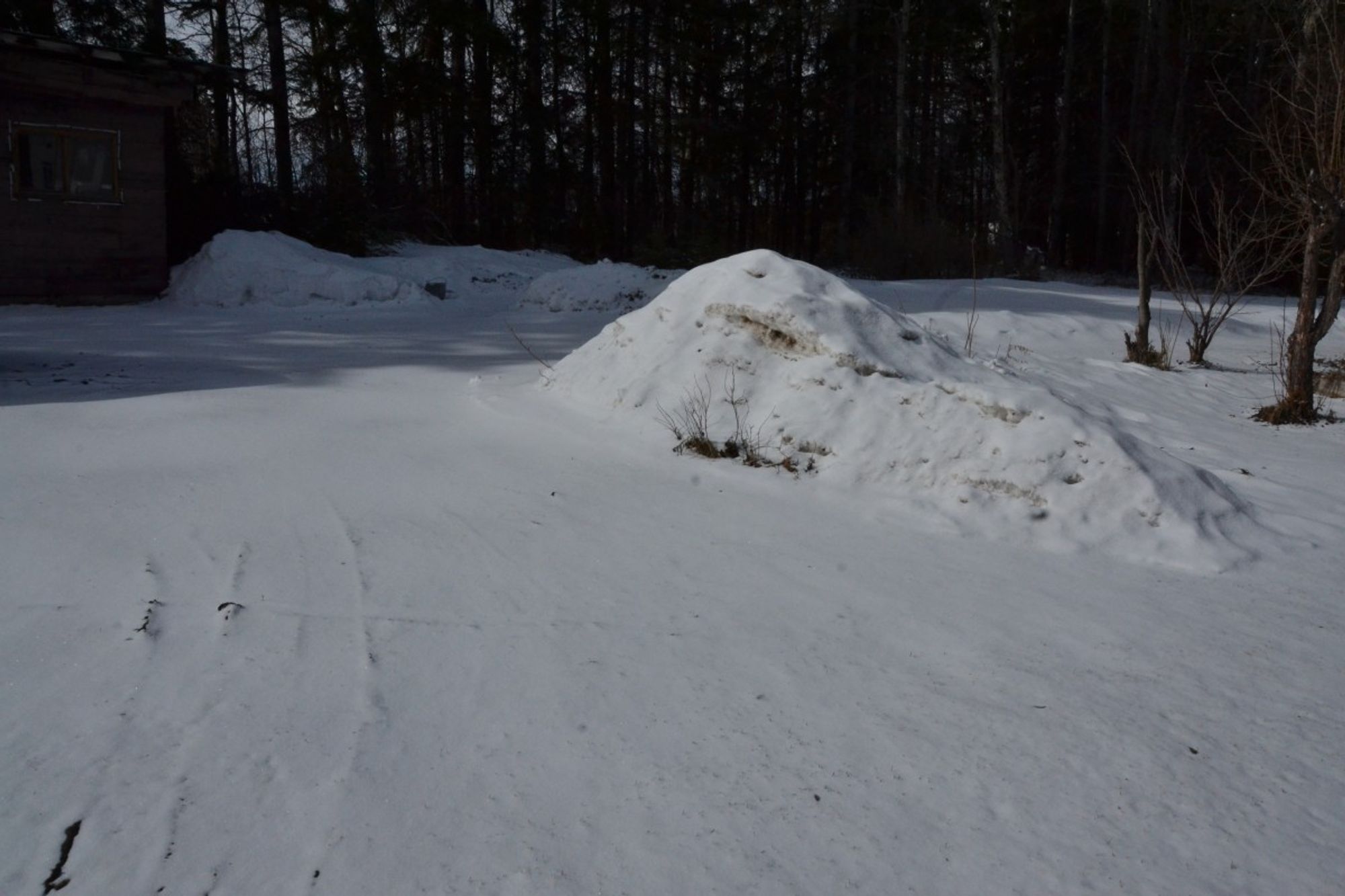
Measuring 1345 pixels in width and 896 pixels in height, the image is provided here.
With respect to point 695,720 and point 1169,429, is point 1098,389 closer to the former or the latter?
point 1169,429

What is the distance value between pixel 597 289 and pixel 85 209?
6663 millimetres

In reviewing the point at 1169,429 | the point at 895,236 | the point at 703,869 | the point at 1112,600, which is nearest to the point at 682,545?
the point at 1112,600

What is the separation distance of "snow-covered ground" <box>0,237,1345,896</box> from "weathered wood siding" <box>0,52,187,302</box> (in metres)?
8.64

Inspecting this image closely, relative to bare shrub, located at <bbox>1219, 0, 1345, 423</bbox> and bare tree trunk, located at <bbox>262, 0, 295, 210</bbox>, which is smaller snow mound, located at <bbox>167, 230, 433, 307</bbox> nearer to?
bare tree trunk, located at <bbox>262, 0, 295, 210</bbox>

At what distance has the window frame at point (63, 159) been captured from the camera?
11508 mm

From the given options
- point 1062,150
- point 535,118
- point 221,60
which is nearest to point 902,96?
point 1062,150

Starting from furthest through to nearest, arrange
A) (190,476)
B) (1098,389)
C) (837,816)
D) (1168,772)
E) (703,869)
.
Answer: (1098,389) → (190,476) → (1168,772) → (837,816) → (703,869)

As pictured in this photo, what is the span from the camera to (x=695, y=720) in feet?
7.32

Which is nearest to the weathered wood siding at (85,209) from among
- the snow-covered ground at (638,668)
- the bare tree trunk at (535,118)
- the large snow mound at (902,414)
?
the snow-covered ground at (638,668)

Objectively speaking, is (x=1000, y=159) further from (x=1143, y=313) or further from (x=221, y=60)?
(x=221, y=60)

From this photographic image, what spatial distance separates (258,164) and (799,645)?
2696cm

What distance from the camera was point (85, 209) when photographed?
12047mm

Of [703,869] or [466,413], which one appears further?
[466,413]

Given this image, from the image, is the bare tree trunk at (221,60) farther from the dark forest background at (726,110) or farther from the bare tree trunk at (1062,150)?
the bare tree trunk at (1062,150)
